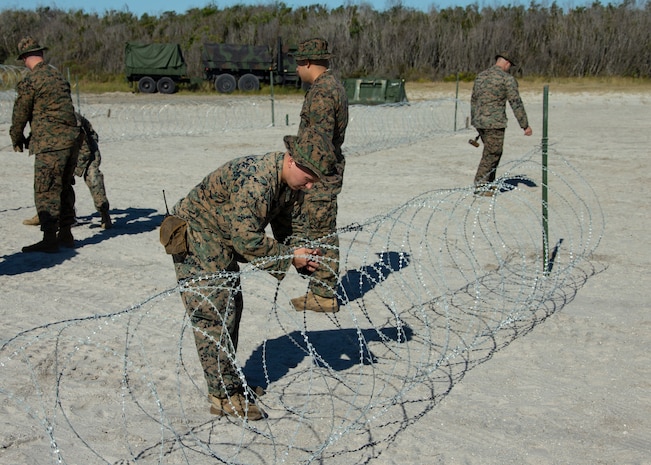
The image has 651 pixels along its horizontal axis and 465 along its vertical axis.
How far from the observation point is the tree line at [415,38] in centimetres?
3134

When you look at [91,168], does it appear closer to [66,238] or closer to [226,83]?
[66,238]

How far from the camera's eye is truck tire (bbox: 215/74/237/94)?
97.2 feet

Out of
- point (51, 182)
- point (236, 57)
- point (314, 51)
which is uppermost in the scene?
point (236, 57)

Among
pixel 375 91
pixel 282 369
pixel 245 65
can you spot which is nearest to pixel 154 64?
pixel 245 65

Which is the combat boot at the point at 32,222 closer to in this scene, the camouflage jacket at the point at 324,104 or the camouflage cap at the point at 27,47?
the camouflage cap at the point at 27,47

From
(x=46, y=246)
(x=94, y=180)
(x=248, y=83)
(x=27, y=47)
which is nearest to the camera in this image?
(x=27, y=47)

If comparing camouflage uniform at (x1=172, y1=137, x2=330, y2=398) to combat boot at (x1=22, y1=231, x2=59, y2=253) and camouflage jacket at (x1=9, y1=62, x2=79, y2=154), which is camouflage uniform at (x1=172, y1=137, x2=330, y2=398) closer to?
camouflage jacket at (x1=9, y1=62, x2=79, y2=154)

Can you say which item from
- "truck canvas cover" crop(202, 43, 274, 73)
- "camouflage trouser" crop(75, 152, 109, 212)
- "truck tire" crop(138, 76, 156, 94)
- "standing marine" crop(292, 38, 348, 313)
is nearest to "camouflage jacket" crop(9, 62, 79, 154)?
"camouflage trouser" crop(75, 152, 109, 212)

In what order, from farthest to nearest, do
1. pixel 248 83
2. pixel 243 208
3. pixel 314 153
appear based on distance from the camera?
1. pixel 248 83
2. pixel 243 208
3. pixel 314 153

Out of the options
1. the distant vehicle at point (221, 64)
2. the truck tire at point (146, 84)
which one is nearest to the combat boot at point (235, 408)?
the distant vehicle at point (221, 64)

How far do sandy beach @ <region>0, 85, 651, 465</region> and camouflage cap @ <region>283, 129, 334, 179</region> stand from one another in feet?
1.84

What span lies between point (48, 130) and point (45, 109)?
198mm

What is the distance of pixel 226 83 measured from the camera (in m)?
29.7

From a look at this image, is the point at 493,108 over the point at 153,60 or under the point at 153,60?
under
